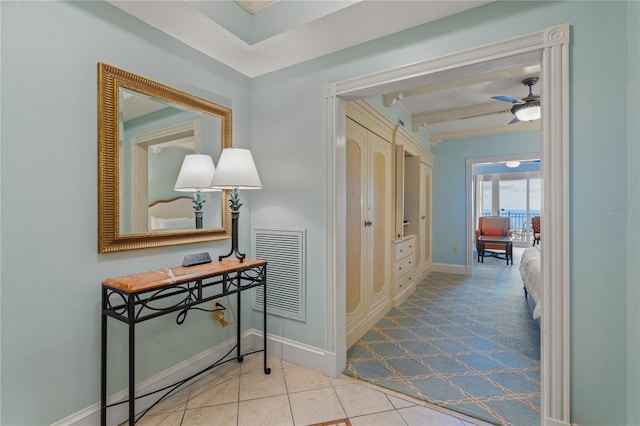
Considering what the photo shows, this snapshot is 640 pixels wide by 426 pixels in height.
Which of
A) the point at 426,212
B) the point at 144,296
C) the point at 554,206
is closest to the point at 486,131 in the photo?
the point at 426,212

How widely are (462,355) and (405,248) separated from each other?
1.77m

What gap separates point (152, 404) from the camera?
181 cm

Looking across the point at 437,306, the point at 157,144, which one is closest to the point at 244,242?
the point at 157,144

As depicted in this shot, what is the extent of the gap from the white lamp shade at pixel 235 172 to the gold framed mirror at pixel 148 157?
1.12 ft

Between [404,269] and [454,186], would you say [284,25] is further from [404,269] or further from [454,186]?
[454,186]

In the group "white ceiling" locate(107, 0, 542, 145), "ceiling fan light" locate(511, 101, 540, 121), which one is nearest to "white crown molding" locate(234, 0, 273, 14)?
"white ceiling" locate(107, 0, 542, 145)

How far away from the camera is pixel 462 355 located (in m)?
2.42

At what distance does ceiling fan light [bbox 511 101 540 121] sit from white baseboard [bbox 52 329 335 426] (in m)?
3.20

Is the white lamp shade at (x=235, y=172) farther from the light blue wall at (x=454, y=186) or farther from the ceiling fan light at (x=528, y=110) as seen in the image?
the light blue wall at (x=454, y=186)

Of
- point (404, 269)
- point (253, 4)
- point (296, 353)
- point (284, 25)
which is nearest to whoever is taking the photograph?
point (284, 25)

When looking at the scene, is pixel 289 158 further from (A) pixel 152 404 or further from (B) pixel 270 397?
(A) pixel 152 404

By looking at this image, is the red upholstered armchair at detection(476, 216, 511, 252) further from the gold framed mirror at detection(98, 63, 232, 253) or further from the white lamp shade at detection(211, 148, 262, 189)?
the gold framed mirror at detection(98, 63, 232, 253)

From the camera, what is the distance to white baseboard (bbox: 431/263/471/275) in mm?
5324
